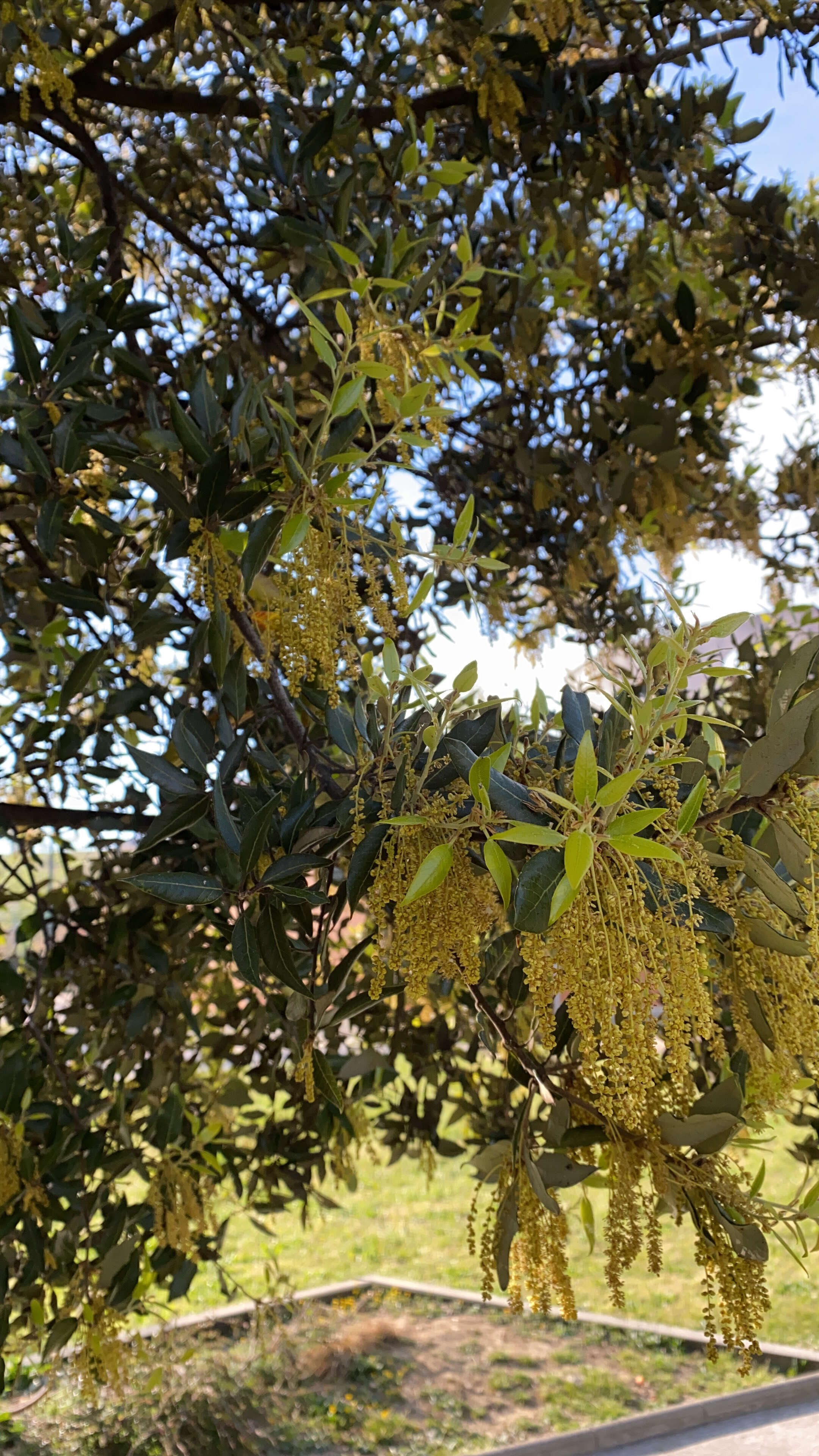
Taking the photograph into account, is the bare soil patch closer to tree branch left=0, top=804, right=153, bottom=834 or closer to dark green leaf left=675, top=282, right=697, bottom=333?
tree branch left=0, top=804, right=153, bottom=834

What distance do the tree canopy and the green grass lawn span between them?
1.78 meters

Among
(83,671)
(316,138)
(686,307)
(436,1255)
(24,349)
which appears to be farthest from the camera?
(436,1255)

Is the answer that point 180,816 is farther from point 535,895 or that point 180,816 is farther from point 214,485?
point 535,895

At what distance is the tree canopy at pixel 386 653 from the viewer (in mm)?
931

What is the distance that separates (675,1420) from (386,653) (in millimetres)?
3065

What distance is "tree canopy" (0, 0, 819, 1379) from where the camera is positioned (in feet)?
3.05

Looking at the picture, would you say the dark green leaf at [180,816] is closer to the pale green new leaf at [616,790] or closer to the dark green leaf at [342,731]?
the dark green leaf at [342,731]

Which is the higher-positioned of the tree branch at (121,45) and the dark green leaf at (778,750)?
the tree branch at (121,45)

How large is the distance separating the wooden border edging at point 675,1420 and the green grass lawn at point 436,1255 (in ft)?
1.22

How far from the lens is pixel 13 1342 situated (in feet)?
7.41

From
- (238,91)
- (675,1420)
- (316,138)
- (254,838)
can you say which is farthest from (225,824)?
(675,1420)

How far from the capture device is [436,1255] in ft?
15.6

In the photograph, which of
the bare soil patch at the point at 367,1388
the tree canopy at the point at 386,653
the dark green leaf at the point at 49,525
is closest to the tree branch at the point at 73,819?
the tree canopy at the point at 386,653

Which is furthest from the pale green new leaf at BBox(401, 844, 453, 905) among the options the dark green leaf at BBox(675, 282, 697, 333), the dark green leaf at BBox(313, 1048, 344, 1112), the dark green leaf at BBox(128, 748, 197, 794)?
the dark green leaf at BBox(675, 282, 697, 333)
